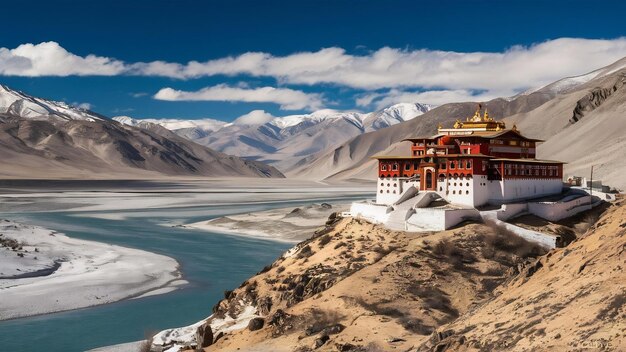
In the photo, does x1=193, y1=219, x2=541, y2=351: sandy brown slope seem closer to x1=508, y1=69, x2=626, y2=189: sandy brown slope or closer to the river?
the river

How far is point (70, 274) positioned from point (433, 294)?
1233 inches

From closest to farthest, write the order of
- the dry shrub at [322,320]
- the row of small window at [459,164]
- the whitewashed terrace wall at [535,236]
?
the dry shrub at [322,320] → the whitewashed terrace wall at [535,236] → the row of small window at [459,164]

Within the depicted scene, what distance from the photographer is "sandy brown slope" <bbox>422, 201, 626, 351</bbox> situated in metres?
20.5

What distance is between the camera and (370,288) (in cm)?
3553

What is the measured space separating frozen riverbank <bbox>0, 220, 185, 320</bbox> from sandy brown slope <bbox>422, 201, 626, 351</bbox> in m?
28.0

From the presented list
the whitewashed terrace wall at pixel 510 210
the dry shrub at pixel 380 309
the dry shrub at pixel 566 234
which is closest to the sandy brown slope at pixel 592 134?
the whitewashed terrace wall at pixel 510 210

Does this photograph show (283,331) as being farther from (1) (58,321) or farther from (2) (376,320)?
(1) (58,321)

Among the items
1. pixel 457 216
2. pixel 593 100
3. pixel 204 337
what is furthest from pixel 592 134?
pixel 204 337

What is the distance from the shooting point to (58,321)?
41.2 m

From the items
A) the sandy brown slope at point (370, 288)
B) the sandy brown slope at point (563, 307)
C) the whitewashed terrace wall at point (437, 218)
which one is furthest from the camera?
the whitewashed terrace wall at point (437, 218)

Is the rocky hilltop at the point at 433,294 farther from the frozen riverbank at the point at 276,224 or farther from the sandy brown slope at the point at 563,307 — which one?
the frozen riverbank at the point at 276,224

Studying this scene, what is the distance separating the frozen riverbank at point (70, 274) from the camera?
45656mm

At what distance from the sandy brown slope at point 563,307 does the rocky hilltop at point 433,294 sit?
5 cm

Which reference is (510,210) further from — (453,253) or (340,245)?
(340,245)
